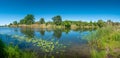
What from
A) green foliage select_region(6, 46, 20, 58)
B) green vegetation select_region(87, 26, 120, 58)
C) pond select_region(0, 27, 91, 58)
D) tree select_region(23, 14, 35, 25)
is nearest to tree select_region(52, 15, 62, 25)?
tree select_region(23, 14, 35, 25)

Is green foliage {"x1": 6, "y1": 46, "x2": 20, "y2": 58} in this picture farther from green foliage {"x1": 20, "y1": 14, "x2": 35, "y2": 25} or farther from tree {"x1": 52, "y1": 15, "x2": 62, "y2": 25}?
green foliage {"x1": 20, "y1": 14, "x2": 35, "y2": 25}

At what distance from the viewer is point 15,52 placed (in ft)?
34.6

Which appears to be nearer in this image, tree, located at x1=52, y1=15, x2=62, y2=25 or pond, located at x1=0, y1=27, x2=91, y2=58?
pond, located at x1=0, y1=27, x2=91, y2=58

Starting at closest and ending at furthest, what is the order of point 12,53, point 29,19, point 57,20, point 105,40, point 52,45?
point 12,53 < point 105,40 < point 52,45 < point 57,20 < point 29,19

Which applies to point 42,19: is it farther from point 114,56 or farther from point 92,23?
point 114,56

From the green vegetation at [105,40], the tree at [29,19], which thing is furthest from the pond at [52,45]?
the tree at [29,19]

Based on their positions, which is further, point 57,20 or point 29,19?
point 29,19

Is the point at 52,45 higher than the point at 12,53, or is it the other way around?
the point at 12,53

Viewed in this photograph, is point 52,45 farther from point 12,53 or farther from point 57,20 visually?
point 57,20

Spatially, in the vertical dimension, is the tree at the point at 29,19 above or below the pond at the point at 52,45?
above

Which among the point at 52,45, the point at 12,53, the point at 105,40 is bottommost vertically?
the point at 52,45

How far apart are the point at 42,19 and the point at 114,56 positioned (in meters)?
84.7

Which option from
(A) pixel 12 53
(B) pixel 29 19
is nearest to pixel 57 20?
(B) pixel 29 19

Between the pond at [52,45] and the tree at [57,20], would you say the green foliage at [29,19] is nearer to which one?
the tree at [57,20]
